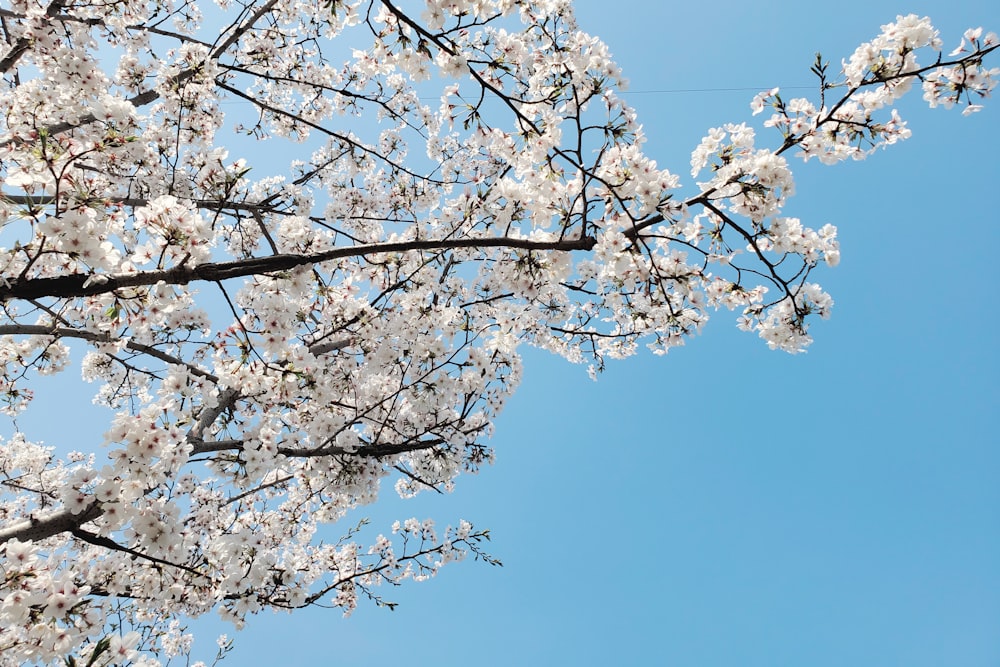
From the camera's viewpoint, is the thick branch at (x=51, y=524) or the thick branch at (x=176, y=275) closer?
the thick branch at (x=176, y=275)

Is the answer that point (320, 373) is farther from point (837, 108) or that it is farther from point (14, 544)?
point (837, 108)

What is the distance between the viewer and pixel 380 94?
316 inches

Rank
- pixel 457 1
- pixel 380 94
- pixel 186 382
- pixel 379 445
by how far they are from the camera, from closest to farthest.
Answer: pixel 457 1
pixel 186 382
pixel 379 445
pixel 380 94

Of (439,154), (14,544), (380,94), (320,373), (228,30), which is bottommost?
(14,544)

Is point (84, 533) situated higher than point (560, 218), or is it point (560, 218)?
point (560, 218)

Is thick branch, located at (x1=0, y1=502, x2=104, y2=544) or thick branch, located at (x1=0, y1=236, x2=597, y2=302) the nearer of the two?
thick branch, located at (x1=0, y1=236, x2=597, y2=302)

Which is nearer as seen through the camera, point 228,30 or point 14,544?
point 14,544

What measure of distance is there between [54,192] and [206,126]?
4.10 meters

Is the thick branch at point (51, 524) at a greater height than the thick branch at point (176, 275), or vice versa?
the thick branch at point (176, 275)

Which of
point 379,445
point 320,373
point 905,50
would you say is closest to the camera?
point 905,50

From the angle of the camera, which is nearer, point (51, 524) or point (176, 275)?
point (176, 275)

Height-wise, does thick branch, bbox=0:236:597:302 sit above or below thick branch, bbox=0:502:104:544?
above

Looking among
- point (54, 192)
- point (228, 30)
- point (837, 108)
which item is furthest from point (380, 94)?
point (837, 108)

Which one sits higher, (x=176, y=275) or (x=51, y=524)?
(x=176, y=275)
